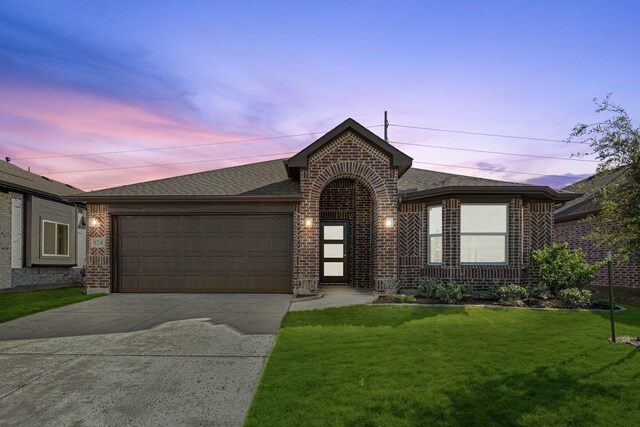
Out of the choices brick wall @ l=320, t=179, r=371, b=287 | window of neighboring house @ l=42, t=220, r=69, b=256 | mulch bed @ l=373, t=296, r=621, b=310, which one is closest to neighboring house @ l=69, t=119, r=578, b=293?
brick wall @ l=320, t=179, r=371, b=287

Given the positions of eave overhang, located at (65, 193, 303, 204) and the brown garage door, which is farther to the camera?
the brown garage door

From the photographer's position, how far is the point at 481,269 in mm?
11602

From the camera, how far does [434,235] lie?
39.9ft

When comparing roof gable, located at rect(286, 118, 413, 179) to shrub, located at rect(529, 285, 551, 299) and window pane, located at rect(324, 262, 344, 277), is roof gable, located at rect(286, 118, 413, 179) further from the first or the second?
shrub, located at rect(529, 285, 551, 299)

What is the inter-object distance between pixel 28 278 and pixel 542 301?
20.2 metres

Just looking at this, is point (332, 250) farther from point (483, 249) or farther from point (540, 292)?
point (540, 292)

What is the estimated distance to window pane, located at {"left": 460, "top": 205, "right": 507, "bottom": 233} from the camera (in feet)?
38.7

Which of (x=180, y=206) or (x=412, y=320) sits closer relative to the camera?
(x=412, y=320)

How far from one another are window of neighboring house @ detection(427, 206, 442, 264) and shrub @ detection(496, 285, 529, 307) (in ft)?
6.96

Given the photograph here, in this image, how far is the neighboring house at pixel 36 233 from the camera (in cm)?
1422

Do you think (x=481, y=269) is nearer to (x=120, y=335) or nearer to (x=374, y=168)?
(x=374, y=168)

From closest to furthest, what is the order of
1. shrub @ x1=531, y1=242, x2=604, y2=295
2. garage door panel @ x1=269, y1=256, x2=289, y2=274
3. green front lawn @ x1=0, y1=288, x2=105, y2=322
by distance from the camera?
green front lawn @ x1=0, y1=288, x2=105, y2=322 < shrub @ x1=531, y1=242, x2=604, y2=295 < garage door panel @ x1=269, y1=256, x2=289, y2=274

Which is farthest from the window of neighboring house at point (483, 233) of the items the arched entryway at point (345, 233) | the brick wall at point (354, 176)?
the arched entryway at point (345, 233)

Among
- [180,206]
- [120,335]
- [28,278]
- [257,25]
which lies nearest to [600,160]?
[120,335]
